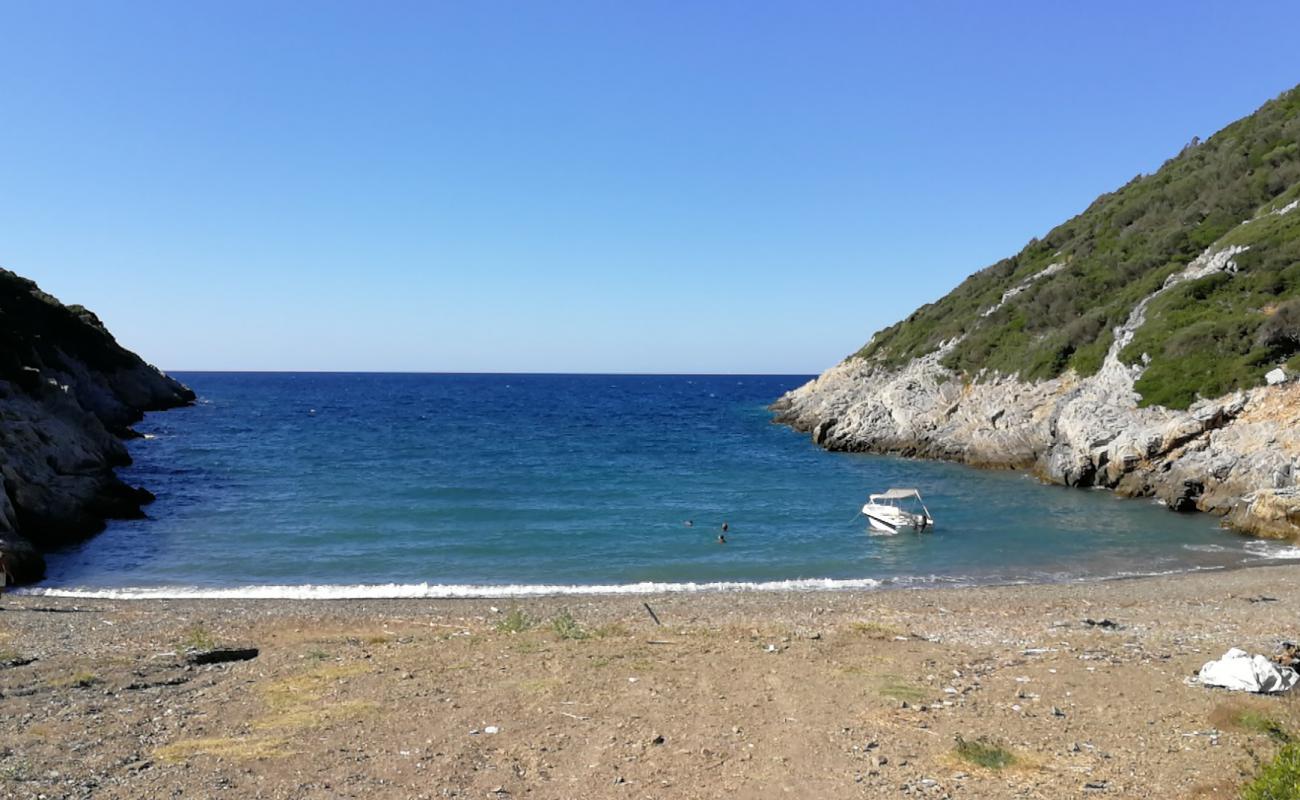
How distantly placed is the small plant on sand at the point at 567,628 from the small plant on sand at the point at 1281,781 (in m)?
13.1

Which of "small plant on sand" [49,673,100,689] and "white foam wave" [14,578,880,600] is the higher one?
"small plant on sand" [49,673,100,689]

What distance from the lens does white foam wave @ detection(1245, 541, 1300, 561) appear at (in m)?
28.1

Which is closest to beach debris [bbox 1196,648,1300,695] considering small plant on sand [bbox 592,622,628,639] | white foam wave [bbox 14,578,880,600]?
small plant on sand [bbox 592,622,628,639]

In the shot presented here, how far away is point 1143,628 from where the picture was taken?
18.6 meters

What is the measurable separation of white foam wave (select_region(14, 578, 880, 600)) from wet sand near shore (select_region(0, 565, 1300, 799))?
11.9 ft

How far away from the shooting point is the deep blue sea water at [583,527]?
27.8 m

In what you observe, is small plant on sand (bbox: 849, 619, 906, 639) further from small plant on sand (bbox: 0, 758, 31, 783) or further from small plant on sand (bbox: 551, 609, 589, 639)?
small plant on sand (bbox: 0, 758, 31, 783)

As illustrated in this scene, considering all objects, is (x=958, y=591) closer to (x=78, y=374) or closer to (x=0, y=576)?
(x=0, y=576)

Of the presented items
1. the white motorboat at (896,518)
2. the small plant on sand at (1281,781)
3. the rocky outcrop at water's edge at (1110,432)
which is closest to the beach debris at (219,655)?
the small plant on sand at (1281,781)

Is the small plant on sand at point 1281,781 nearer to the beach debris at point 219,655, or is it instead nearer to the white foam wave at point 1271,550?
the beach debris at point 219,655

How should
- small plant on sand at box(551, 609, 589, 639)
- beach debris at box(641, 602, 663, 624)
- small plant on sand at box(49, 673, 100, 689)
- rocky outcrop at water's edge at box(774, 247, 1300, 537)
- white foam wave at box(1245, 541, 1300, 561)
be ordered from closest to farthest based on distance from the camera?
1. small plant on sand at box(49, 673, 100, 689)
2. small plant on sand at box(551, 609, 589, 639)
3. beach debris at box(641, 602, 663, 624)
4. white foam wave at box(1245, 541, 1300, 561)
5. rocky outcrop at water's edge at box(774, 247, 1300, 537)

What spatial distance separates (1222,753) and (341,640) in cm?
1701

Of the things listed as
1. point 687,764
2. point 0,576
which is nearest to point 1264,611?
point 687,764

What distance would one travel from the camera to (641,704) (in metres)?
13.5
